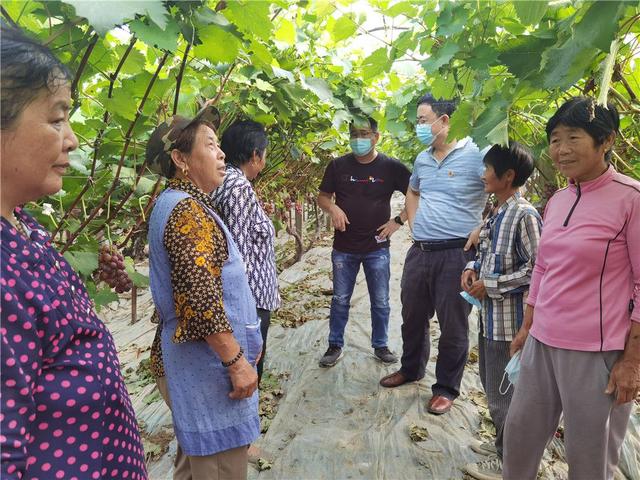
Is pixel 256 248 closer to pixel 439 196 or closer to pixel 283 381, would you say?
pixel 439 196

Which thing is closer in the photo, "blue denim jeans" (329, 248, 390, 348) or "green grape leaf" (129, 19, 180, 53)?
"green grape leaf" (129, 19, 180, 53)

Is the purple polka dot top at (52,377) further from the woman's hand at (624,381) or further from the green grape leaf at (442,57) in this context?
the woman's hand at (624,381)

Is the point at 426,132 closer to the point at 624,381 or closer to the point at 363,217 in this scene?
the point at 363,217

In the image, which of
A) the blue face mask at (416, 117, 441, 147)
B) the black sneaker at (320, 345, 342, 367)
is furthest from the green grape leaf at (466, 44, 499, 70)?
the black sneaker at (320, 345, 342, 367)

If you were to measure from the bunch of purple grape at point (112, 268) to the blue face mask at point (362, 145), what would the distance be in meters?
2.18

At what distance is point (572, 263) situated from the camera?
64.5 inches

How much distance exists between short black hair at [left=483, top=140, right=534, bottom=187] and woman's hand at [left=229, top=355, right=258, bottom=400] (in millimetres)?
1607

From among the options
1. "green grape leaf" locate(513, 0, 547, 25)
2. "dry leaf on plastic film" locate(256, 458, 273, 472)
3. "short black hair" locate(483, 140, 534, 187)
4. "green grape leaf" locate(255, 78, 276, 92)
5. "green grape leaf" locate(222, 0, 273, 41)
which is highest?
"green grape leaf" locate(255, 78, 276, 92)

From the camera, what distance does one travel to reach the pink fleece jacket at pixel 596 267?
1542mm

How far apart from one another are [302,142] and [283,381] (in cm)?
231

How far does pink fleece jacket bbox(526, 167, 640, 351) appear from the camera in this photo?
1542mm

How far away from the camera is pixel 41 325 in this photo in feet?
2.68

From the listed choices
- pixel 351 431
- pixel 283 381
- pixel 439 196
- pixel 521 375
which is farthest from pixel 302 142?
pixel 521 375

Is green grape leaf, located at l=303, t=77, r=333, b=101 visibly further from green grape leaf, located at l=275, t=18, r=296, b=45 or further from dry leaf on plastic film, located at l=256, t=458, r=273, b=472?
dry leaf on plastic film, located at l=256, t=458, r=273, b=472
